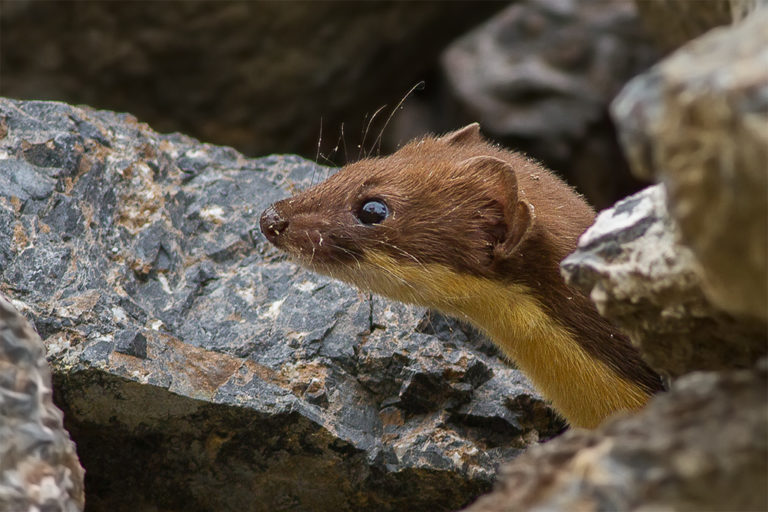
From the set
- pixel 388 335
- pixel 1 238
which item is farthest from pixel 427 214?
pixel 1 238

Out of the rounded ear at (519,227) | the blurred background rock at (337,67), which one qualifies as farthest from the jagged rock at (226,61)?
the rounded ear at (519,227)

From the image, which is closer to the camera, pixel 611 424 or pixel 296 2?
pixel 611 424

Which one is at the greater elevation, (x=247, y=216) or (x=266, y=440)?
(x=247, y=216)

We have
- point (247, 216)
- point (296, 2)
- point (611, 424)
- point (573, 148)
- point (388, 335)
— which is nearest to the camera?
point (611, 424)

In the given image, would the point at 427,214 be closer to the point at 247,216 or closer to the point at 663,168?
the point at 247,216

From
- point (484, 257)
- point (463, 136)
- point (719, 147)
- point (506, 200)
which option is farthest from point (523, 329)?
point (719, 147)

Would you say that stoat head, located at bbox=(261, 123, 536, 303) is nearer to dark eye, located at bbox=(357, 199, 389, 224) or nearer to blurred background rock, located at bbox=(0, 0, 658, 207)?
dark eye, located at bbox=(357, 199, 389, 224)
